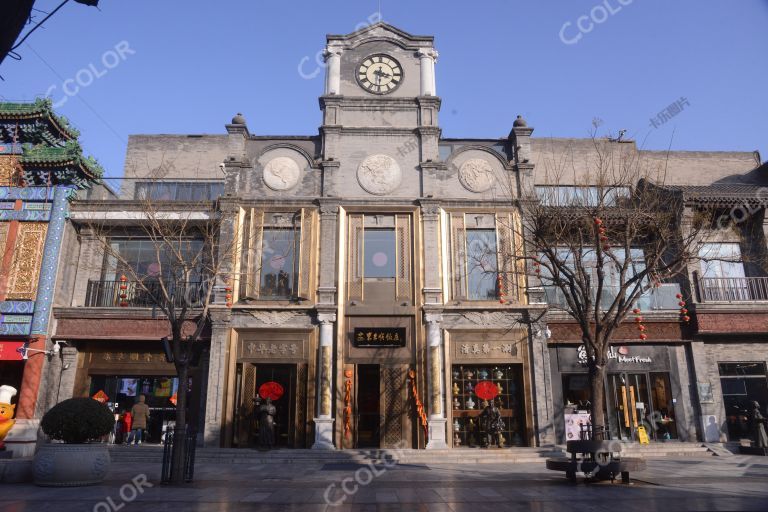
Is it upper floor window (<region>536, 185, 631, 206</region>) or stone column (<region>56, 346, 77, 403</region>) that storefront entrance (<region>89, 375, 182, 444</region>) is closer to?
stone column (<region>56, 346, 77, 403</region>)

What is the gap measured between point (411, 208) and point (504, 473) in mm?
9290

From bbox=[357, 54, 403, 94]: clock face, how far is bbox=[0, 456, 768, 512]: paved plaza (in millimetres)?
13436

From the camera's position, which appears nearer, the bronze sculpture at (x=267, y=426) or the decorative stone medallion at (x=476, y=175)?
the bronze sculpture at (x=267, y=426)

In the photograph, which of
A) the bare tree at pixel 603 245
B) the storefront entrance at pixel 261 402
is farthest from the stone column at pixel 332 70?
the storefront entrance at pixel 261 402

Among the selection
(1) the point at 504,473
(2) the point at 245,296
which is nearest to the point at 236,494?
(1) the point at 504,473

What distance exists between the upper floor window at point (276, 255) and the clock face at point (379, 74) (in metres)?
5.46

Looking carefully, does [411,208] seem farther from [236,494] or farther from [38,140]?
[38,140]

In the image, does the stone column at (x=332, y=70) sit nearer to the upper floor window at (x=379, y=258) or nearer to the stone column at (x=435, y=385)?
Answer: the upper floor window at (x=379, y=258)

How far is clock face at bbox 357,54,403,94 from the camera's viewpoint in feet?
66.7

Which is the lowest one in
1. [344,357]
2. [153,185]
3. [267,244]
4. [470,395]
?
[470,395]

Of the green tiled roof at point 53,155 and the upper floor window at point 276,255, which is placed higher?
the green tiled roof at point 53,155

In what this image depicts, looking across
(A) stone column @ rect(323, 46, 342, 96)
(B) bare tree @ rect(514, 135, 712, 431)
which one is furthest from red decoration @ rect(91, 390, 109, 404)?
(B) bare tree @ rect(514, 135, 712, 431)

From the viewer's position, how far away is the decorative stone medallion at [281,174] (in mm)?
19203

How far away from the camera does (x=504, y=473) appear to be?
40.6 ft
